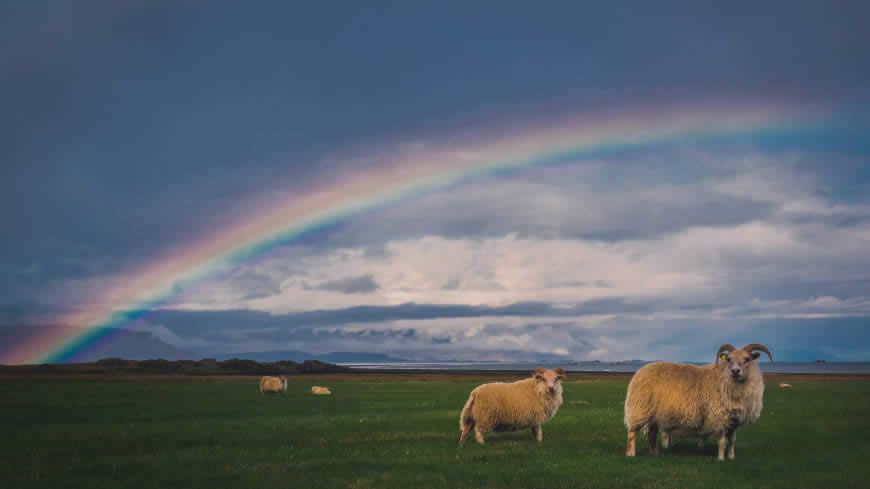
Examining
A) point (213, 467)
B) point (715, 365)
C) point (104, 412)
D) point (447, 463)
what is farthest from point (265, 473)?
point (104, 412)

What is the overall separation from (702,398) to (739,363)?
1329mm

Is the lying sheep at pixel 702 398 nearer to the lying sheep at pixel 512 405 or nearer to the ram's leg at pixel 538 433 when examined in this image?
the lying sheep at pixel 512 405

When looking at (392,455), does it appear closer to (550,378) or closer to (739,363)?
(550,378)

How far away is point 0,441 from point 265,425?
9045mm

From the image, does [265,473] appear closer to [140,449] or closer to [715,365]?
[140,449]

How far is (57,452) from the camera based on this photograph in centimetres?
1741

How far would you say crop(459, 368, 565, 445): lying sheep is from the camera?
18062mm

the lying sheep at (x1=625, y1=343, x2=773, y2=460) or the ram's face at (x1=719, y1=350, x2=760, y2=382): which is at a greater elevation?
the ram's face at (x1=719, y1=350, x2=760, y2=382)

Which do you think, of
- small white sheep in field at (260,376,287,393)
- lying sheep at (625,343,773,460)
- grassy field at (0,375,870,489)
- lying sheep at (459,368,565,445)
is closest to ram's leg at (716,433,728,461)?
lying sheep at (625,343,773,460)

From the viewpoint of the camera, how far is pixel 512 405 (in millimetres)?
18312

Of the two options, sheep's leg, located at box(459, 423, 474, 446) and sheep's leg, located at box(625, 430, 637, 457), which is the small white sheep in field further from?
sheep's leg, located at box(625, 430, 637, 457)

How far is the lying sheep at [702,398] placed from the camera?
1530 cm

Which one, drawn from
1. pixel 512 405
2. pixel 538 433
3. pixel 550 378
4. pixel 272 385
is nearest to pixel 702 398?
pixel 550 378

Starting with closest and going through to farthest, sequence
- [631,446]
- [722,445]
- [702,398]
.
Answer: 1. [722,445]
2. [702,398]
3. [631,446]
